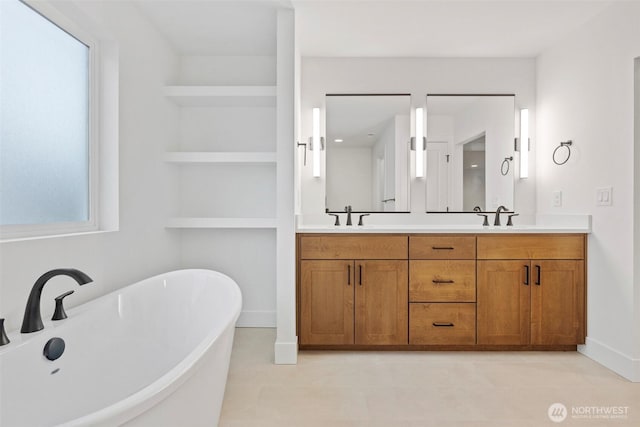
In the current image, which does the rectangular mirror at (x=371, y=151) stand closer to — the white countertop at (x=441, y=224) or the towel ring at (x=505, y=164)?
the white countertop at (x=441, y=224)

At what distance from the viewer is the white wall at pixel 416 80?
308cm

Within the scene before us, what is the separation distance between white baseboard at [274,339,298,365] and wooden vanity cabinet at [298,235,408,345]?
0.49 feet

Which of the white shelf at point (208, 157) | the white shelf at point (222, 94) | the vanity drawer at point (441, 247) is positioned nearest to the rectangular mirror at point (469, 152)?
the vanity drawer at point (441, 247)

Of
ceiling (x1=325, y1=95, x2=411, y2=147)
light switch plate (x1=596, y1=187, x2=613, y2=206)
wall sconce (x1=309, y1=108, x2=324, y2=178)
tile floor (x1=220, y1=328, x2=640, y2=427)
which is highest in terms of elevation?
ceiling (x1=325, y1=95, x2=411, y2=147)

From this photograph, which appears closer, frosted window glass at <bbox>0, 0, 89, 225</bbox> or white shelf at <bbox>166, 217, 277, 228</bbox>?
frosted window glass at <bbox>0, 0, 89, 225</bbox>

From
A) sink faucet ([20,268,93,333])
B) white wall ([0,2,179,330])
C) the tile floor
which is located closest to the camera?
sink faucet ([20,268,93,333])

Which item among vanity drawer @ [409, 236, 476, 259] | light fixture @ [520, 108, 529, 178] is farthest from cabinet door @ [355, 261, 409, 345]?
light fixture @ [520, 108, 529, 178]

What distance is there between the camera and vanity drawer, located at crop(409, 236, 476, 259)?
96.5 inches

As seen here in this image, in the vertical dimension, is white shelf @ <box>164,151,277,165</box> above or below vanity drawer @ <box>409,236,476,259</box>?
above

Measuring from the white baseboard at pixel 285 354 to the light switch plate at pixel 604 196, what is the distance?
88.9 inches

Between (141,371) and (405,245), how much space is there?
1.75 m

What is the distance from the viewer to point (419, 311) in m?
2.44

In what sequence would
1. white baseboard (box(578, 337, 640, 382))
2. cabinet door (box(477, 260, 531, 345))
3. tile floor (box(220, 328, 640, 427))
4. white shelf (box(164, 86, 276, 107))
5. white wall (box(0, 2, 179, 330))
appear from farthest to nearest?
white shelf (box(164, 86, 276, 107)), cabinet door (box(477, 260, 531, 345)), white baseboard (box(578, 337, 640, 382)), tile floor (box(220, 328, 640, 427)), white wall (box(0, 2, 179, 330))

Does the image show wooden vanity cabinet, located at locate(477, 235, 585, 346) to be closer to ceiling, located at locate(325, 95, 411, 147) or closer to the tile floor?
the tile floor
